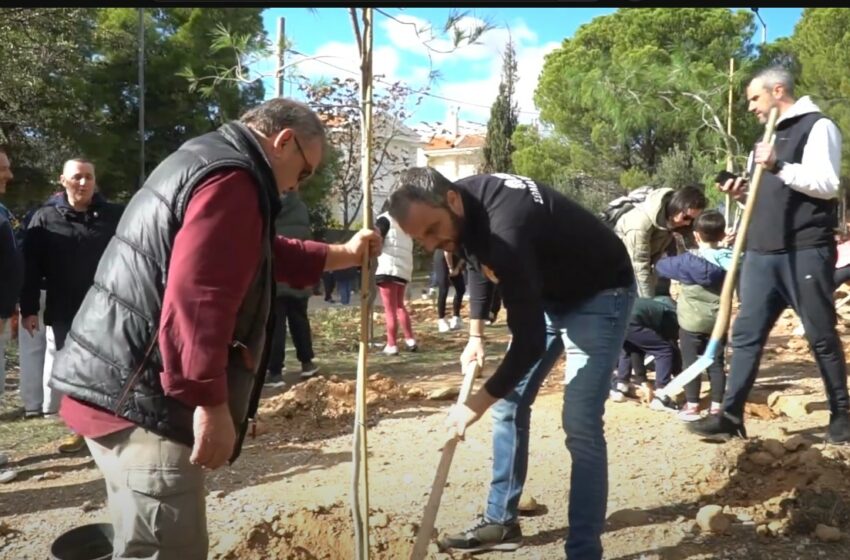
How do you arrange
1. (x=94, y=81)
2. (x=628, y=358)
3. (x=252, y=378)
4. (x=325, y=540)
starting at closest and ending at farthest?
(x=252, y=378) → (x=325, y=540) → (x=628, y=358) → (x=94, y=81)

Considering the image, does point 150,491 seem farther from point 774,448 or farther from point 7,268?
point 774,448

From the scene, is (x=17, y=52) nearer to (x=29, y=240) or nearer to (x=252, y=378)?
(x=29, y=240)

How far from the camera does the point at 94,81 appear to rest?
13.6m

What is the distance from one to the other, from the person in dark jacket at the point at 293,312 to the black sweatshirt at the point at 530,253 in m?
3.61

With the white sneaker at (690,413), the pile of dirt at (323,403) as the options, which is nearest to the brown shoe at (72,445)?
the pile of dirt at (323,403)

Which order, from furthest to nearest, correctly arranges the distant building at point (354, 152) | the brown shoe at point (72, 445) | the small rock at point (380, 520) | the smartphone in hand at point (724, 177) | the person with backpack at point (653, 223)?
the distant building at point (354, 152)
the person with backpack at point (653, 223)
the brown shoe at point (72, 445)
the smartphone in hand at point (724, 177)
the small rock at point (380, 520)

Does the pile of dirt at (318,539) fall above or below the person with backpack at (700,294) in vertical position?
below

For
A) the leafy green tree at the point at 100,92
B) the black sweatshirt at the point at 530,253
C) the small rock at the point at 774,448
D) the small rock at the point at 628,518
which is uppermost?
the leafy green tree at the point at 100,92

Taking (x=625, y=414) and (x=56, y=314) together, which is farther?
(x=625, y=414)

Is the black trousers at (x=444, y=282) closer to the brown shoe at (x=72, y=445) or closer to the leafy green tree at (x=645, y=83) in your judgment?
the leafy green tree at (x=645, y=83)

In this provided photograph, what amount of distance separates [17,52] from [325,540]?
8.42m

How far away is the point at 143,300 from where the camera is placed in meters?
2.00

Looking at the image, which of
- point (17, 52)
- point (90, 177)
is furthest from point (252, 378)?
point (17, 52)

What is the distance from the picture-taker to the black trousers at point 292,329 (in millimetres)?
6664
